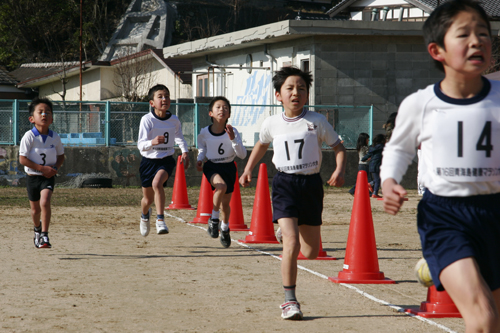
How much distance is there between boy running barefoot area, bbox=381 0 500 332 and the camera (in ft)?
10.3

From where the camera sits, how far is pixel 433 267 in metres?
3.25

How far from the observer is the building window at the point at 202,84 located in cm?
3050

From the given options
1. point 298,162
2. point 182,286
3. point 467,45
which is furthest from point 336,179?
point 467,45

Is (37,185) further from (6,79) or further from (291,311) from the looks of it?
(6,79)

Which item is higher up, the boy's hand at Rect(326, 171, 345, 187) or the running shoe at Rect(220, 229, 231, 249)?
the boy's hand at Rect(326, 171, 345, 187)

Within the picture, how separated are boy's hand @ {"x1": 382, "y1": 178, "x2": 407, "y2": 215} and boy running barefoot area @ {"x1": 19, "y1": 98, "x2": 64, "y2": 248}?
5.62m

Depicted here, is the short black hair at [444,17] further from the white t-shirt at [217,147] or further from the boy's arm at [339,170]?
the white t-shirt at [217,147]

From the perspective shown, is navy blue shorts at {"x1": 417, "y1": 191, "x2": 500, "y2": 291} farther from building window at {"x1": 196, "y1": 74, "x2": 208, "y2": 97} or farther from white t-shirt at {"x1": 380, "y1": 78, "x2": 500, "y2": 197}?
building window at {"x1": 196, "y1": 74, "x2": 208, "y2": 97}

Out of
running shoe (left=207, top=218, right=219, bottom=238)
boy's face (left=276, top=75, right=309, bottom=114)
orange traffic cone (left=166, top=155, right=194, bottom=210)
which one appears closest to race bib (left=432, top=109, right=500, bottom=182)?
boy's face (left=276, top=75, right=309, bottom=114)

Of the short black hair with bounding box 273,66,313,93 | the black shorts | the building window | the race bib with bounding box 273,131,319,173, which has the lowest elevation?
the black shorts

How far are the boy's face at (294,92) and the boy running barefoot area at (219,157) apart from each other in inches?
134

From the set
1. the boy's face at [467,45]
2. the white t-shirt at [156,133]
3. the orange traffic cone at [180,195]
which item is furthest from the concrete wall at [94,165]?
the boy's face at [467,45]

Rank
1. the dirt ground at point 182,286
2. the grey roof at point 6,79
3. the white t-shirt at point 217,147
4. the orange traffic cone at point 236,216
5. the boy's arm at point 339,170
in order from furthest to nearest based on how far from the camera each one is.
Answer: the grey roof at point 6,79 → the orange traffic cone at point 236,216 → the white t-shirt at point 217,147 → the boy's arm at point 339,170 → the dirt ground at point 182,286

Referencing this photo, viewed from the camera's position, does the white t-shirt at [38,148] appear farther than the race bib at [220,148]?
No
